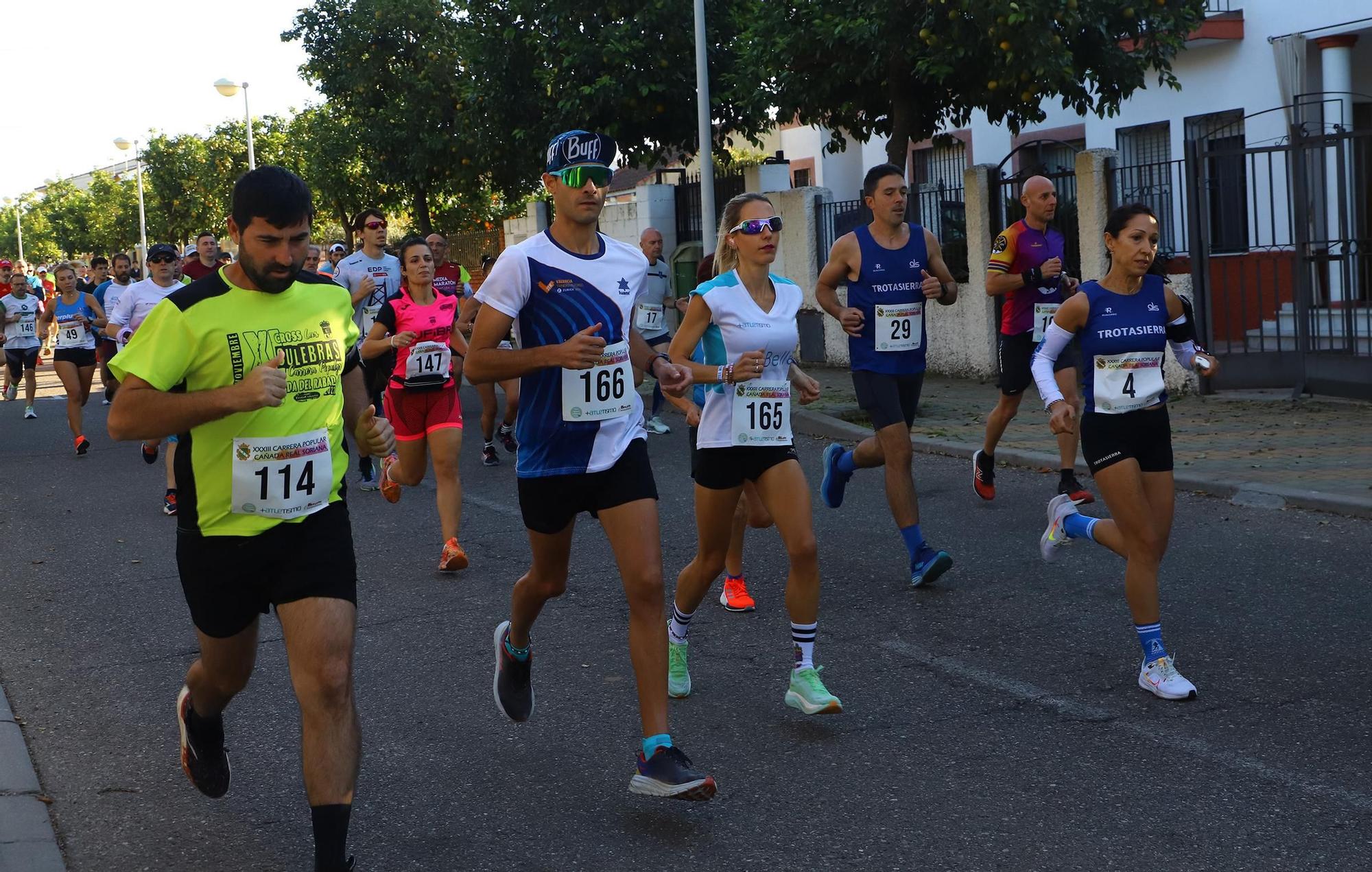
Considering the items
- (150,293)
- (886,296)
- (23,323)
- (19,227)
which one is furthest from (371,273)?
(19,227)

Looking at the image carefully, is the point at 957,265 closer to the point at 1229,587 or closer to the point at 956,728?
the point at 1229,587

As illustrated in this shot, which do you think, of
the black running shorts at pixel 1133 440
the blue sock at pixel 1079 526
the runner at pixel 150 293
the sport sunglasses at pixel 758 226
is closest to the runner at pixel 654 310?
the runner at pixel 150 293

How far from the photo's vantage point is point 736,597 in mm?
7328

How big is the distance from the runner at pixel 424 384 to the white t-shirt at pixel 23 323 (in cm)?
1107

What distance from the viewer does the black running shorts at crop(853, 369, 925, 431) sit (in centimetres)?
785

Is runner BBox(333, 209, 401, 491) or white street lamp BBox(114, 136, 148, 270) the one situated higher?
white street lamp BBox(114, 136, 148, 270)

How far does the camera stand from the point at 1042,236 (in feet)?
32.2

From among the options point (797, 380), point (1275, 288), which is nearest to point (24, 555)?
point (797, 380)

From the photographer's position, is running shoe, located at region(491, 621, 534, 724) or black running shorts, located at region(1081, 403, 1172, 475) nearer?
running shoe, located at region(491, 621, 534, 724)

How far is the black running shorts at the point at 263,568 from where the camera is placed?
4.05 metres

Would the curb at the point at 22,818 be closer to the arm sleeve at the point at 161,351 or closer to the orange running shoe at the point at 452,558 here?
the arm sleeve at the point at 161,351

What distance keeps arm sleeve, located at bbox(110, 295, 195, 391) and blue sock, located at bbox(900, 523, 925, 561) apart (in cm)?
430

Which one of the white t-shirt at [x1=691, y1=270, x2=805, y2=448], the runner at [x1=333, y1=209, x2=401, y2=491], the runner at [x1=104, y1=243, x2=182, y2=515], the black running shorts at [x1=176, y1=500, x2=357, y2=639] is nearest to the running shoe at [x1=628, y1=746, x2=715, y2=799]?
the black running shorts at [x1=176, y1=500, x2=357, y2=639]

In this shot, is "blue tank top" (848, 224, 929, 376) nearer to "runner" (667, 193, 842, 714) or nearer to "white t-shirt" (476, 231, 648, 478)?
"runner" (667, 193, 842, 714)
